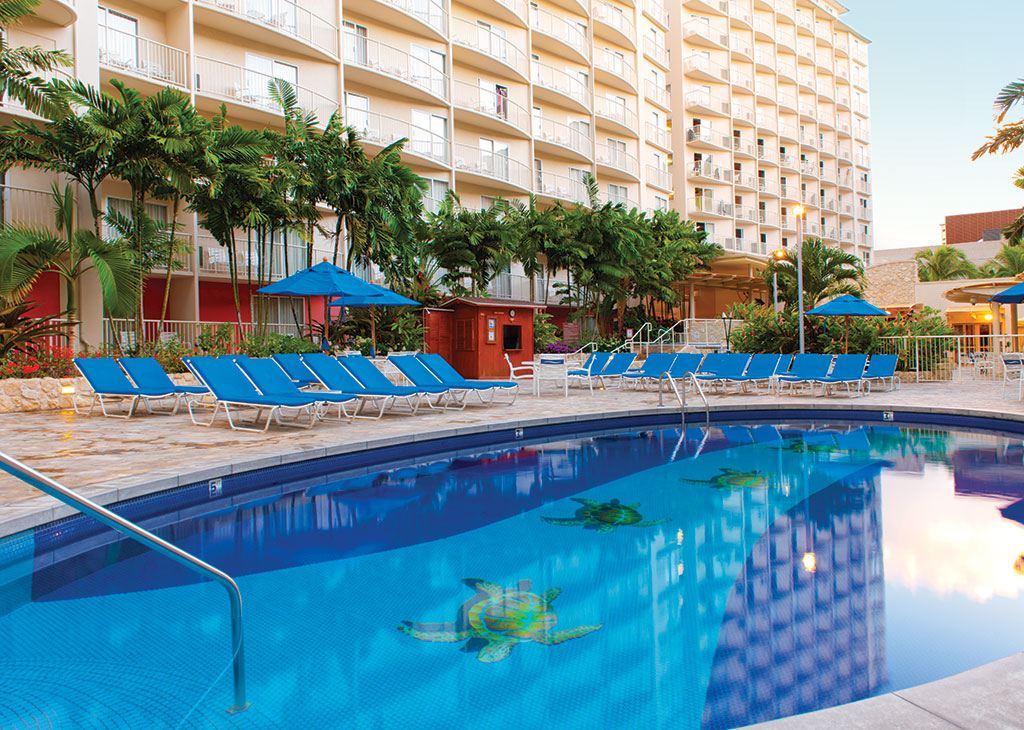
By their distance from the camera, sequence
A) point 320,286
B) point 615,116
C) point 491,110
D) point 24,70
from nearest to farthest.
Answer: point 24,70 < point 320,286 < point 491,110 < point 615,116

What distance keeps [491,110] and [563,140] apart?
4.26 metres

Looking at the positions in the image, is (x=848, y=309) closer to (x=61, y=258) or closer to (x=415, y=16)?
(x=61, y=258)

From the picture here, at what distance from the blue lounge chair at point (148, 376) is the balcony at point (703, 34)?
3639cm

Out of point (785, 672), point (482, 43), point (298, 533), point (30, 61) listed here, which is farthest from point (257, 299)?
point (785, 672)

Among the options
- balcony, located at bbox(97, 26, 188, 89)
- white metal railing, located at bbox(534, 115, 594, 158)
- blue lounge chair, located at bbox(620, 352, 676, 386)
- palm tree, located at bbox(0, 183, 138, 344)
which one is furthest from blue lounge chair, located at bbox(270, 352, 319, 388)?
white metal railing, located at bbox(534, 115, 594, 158)

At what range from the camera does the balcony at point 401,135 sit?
22.0 metres

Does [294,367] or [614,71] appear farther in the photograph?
[614,71]

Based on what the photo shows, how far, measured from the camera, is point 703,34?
128 ft

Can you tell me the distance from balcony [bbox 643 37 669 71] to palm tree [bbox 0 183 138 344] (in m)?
28.5

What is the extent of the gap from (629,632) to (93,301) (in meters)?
14.6

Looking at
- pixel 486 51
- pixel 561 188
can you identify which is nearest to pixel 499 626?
pixel 486 51

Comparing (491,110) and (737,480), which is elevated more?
(491,110)

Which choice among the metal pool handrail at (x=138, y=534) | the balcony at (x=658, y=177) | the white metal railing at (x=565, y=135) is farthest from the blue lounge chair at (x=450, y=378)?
the balcony at (x=658, y=177)

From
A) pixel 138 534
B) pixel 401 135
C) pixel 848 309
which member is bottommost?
pixel 138 534
